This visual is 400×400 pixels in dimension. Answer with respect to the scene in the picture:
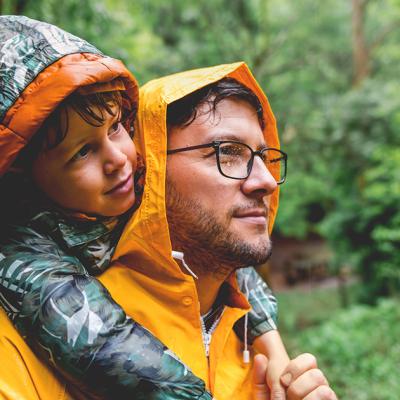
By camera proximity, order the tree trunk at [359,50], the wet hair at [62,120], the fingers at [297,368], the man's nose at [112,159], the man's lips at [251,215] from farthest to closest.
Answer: the tree trunk at [359,50], the man's lips at [251,215], the fingers at [297,368], the man's nose at [112,159], the wet hair at [62,120]

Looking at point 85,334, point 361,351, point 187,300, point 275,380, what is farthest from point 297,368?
point 361,351

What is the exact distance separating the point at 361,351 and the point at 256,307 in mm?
7106

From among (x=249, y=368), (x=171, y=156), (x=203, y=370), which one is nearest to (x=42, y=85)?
(x=171, y=156)

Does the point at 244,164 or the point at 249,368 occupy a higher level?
the point at 244,164

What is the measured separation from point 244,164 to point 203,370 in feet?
2.56

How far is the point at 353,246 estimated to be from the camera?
13.0 meters

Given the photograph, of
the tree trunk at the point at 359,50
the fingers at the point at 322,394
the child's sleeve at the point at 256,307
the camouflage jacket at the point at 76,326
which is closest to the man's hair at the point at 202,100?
the camouflage jacket at the point at 76,326

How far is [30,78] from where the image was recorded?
1255 mm

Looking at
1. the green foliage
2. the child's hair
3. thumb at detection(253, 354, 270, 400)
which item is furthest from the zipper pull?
the green foliage

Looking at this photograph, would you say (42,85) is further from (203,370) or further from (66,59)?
(203,370)

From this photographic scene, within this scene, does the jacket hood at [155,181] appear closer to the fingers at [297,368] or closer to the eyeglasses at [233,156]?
the eyeglasses at [233,156]

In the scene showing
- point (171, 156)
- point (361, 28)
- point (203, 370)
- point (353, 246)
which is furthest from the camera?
point (361, 28)

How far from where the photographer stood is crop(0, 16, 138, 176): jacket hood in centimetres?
123

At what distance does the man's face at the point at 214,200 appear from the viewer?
1640mm
